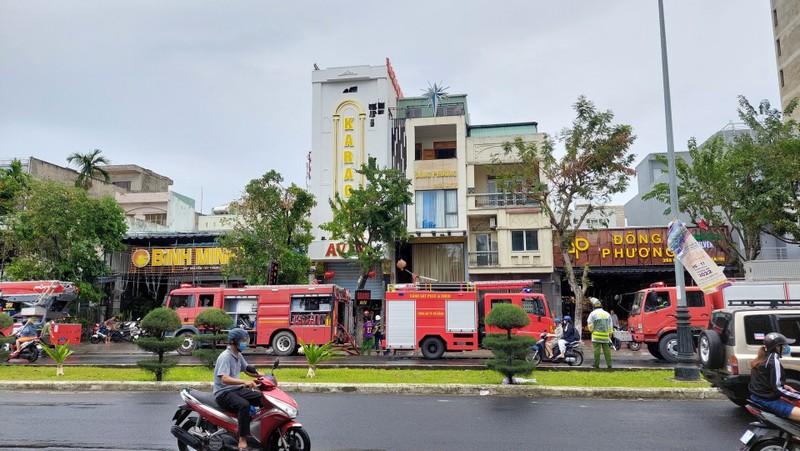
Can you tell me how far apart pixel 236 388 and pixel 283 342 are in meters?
16.4

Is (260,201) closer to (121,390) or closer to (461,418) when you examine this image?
(121,390)

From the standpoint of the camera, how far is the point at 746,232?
2444cm

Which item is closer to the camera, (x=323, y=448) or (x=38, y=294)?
(x=323, y=448)

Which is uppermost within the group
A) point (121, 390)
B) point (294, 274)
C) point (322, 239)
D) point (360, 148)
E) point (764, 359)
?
point (360, 148)

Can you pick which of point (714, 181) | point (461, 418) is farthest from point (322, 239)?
point (461, 418)

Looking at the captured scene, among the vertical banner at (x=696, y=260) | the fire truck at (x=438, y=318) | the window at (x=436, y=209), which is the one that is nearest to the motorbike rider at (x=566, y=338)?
the fire truck at (x=438, y=318)

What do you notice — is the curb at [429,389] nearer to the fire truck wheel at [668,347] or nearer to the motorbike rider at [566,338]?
the motorbike rider at [566,338]

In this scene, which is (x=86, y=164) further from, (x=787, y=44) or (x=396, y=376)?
(x=787, y=44)

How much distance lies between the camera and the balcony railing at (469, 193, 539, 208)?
104 feet

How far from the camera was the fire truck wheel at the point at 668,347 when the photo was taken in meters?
18.5

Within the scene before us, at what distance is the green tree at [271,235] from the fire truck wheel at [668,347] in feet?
53.3

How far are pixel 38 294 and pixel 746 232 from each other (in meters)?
30.0

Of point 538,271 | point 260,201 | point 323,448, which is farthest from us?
point 538,271

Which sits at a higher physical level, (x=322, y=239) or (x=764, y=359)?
(x=322, y=239)
